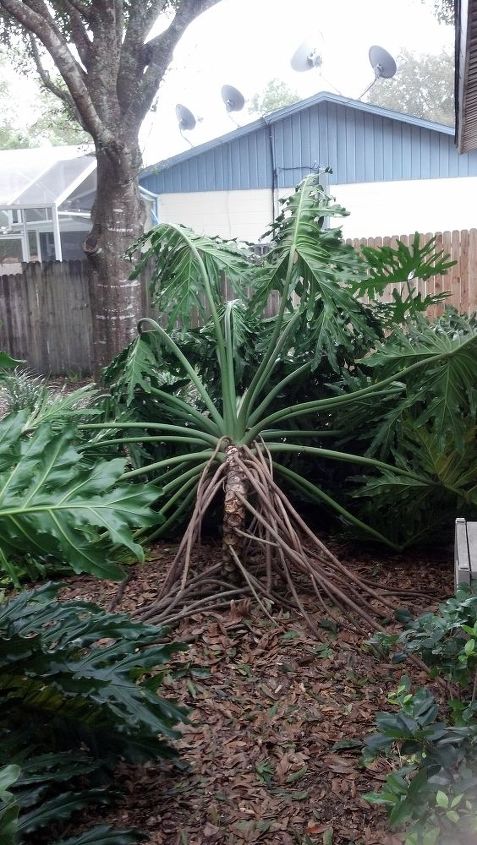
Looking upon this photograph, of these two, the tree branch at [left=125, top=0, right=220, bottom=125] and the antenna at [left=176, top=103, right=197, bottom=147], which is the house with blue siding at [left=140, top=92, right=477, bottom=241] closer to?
the antenna at [left=176, top=103, right=197, bottom=147]

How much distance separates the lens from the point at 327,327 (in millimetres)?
4160

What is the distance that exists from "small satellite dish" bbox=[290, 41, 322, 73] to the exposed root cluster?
1202 cm

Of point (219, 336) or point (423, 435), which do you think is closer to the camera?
point (423, 435)

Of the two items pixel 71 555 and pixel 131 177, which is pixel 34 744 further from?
pixel 131 177

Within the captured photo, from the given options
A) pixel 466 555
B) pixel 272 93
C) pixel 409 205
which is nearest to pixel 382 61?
pixel 409 205

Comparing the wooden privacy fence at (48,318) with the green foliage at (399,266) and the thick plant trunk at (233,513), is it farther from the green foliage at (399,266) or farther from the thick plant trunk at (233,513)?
the thick plant trunk at (233,513)

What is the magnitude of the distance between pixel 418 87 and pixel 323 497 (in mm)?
45375

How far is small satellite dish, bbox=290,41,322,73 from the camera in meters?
14.2

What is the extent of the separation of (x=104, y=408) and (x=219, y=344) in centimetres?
88

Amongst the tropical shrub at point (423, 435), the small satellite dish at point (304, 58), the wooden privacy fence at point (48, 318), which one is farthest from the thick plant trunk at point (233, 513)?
the small satellite dish at point (304, 58)

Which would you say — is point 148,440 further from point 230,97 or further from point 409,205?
point 409,205

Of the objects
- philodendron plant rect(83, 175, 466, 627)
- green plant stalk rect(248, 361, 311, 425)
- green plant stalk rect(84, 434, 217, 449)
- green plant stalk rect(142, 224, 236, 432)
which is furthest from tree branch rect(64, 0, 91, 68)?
green plant stalk rect(84, 434, 217, 449)

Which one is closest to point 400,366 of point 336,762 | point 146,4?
point 336,762

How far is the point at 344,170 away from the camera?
719 inches
